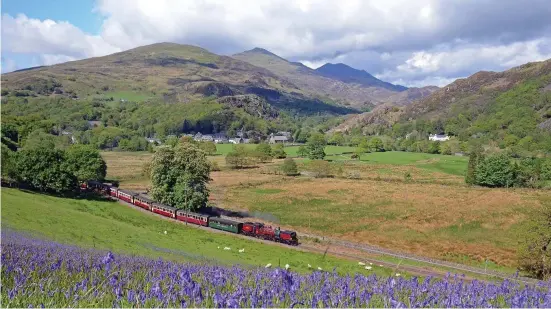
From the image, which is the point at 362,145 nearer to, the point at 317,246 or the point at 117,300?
the point at 317,246

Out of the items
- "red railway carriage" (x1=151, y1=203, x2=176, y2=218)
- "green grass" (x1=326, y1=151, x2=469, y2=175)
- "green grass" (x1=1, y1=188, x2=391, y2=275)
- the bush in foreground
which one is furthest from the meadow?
the bush in foreground

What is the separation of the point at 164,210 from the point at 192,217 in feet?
18.0

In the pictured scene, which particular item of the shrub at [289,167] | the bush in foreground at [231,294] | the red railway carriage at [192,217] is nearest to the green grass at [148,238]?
the red railway carriage at [192,217]

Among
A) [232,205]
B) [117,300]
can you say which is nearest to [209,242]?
[232,205]

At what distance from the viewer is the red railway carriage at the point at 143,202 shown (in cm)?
6331

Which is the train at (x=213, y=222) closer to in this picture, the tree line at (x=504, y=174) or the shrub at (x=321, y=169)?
the shrub at (x=321, y=169)

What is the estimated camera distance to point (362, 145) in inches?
7849

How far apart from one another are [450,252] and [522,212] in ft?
92.5

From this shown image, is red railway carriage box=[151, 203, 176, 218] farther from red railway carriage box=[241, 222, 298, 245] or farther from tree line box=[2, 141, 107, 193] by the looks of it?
tree line box=[2, 141, 107, 193]

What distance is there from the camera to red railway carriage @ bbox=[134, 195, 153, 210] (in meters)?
63.3

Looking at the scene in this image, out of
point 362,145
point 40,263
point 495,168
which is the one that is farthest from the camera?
point 362,145

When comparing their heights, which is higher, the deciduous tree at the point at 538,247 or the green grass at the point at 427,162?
the green grass at the point at 427,162

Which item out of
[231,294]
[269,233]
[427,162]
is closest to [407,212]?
[269,233]

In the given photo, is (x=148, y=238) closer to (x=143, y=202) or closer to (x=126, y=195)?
(x=143, y=202)
